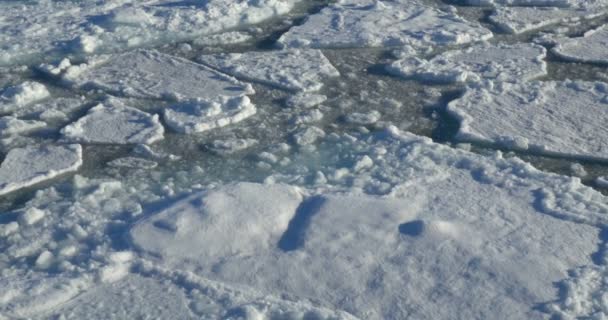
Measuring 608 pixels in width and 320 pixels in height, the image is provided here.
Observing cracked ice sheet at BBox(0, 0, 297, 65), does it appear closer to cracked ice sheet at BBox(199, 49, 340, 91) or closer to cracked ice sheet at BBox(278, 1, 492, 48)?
cracked ice sheet at BBox(278, 1, 492, 48)

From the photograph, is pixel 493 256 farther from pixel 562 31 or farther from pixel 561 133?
pixel 562 31

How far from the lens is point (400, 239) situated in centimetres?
281

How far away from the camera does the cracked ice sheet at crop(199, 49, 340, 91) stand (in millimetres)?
4277

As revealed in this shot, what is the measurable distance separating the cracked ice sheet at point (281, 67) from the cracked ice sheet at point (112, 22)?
0.59 meters

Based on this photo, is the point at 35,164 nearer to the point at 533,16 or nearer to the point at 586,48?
the point at 586,48

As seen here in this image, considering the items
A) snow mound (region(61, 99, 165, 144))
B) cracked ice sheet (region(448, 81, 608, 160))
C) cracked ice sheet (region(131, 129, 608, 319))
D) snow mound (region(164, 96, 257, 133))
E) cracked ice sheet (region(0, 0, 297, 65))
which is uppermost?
cracked ice sheet (region(131, 129, 608, 319))

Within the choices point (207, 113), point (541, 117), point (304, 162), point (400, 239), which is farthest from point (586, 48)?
point (400, 239)

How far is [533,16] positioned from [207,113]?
2531mm

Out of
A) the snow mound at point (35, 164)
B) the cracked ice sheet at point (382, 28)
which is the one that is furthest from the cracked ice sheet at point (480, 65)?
the snow mound at point (35, 164)

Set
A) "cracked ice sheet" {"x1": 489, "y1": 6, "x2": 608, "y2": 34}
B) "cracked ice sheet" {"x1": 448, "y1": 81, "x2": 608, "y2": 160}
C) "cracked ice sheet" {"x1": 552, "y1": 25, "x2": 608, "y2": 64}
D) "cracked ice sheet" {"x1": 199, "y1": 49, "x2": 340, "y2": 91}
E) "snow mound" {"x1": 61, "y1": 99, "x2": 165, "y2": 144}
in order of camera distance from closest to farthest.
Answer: "cracked ice sheet" {"x1": 448, "y1": 81, "x2": 608, "y2": 160}
"snow mound" {"x1": 61, "y1": 99, "x2": 165, "y2": 144}
"cracked ice sheet" {"x1": 199, "y1": 49, "x2": 340, "y2": 91}
"cracked ice sheet" {"x1": 552, "y1": 25, "x2": 608, "y2": 64}
"cracked ice sheet" {"x1": 489, "y1": 6, "x2": 608, "y2": 34}

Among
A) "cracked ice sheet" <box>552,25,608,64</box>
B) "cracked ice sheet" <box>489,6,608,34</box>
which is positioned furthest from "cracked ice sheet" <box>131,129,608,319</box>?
"cracked ice sheet" <box>489,6,608,34</box>

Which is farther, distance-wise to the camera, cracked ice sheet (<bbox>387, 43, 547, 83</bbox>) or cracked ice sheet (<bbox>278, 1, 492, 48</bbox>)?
cracked ice sheet (<bbox>278, 1, 492, 48</bbox>)

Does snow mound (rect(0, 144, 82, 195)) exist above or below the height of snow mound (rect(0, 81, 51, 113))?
above

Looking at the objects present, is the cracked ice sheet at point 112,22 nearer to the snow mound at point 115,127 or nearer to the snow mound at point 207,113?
the snow mound at point 115,127
